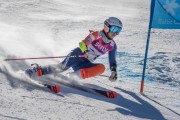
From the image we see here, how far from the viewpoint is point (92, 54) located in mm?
7637

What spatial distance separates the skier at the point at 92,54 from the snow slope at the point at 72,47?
12.5 inches

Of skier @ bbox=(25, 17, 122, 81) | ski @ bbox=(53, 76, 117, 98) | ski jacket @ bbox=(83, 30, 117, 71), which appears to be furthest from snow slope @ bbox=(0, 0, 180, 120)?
ski jacket @ bbox=(83, 30, 117, 71)

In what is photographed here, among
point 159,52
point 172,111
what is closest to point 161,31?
point 159,52

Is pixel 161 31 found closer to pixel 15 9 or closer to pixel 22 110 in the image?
pixel 15 9

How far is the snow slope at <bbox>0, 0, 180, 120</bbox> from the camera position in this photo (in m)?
5.54

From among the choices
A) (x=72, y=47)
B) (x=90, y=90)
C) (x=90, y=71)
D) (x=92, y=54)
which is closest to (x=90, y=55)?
(x=92, y=54)

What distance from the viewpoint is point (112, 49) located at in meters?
7.51

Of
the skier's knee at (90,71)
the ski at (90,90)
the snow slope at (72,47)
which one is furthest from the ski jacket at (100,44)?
the ski at (90,90)

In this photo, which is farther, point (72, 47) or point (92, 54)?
point (72, 47)

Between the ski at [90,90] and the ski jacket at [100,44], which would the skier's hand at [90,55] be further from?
the ski at [90,90]

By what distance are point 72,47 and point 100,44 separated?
309cm

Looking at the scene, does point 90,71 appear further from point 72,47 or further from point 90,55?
point 72,47

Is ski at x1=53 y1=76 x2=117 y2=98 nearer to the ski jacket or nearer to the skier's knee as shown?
the skier's knee

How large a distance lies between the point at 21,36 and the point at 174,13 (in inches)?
238
